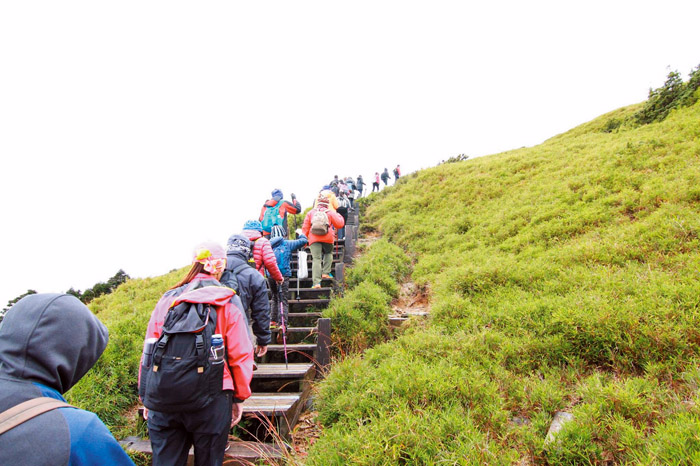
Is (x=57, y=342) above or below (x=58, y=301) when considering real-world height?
below

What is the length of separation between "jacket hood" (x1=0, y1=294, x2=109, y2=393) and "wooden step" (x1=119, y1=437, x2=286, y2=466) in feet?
8.85

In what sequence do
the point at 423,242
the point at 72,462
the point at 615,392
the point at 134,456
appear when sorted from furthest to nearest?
the point at 423,242, the point at 134,456, the point at 615,392, the point at 72,462

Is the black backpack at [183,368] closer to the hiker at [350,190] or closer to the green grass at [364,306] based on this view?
the green grass at [364,306]

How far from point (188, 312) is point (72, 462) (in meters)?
1.33

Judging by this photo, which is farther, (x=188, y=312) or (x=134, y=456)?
(x=134, y=456)

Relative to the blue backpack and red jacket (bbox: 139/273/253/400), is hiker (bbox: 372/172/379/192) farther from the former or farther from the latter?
red jacket (bbox: 139/273/253/400)

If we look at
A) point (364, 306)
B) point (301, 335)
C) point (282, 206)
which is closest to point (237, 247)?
point (301, 335)

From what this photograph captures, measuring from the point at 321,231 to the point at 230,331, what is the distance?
4670mm

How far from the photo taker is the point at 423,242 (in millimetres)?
10492

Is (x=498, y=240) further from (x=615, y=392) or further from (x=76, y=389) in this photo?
(x=76, y=389)

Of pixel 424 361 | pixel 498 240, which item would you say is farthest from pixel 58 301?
pixel 498 240

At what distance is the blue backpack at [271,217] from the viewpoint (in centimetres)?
774

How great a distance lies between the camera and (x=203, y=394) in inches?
94.1

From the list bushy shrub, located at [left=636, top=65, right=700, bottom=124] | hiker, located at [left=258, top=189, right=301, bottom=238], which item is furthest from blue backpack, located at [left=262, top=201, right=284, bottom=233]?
bushy shrub, located at [left=636, top=65, right=700, bottom=124]
